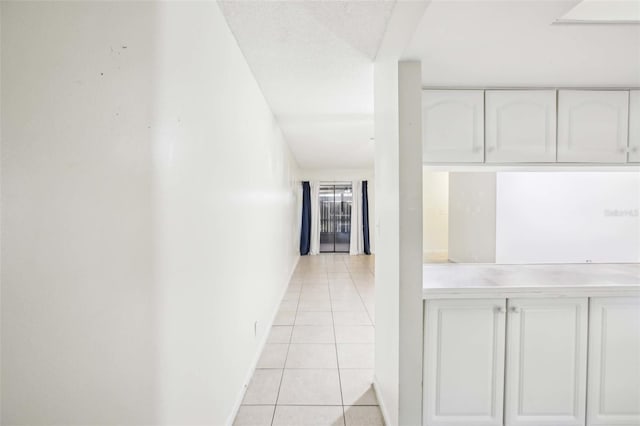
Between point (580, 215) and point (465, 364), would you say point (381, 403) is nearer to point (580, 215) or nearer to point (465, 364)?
point (465, 364)

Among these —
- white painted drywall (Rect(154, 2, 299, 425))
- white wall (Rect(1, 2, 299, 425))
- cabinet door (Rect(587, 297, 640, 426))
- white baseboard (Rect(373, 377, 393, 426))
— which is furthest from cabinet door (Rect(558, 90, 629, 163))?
white wall (Rect(1, 2, 299, 425))

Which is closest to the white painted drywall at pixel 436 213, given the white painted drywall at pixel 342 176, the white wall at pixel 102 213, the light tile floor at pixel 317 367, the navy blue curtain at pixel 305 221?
the white painted drywall at pixel 342 176

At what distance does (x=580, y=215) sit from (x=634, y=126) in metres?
0.68

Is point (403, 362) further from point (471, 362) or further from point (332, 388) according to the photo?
point (332, 388)

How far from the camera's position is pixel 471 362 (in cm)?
161

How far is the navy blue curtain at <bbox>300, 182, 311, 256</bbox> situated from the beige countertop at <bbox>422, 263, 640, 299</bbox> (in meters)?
6.16

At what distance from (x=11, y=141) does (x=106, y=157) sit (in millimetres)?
189

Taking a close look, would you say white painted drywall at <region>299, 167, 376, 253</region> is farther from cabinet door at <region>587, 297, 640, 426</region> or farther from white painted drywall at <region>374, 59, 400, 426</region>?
cabinet door at <region>587, 297, 640, 426</region>

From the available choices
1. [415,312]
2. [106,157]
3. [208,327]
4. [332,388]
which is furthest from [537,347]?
[106,157]

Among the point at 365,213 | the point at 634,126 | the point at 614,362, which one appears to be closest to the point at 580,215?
the point at 634,126

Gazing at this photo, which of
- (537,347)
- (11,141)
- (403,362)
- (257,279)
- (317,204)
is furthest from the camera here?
(317,204)

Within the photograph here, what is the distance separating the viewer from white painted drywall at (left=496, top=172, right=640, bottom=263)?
2.19m

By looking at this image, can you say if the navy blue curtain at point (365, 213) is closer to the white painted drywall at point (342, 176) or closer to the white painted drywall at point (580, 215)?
the white painted drywall at point (342, 176)

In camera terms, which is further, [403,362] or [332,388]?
[332,388]
